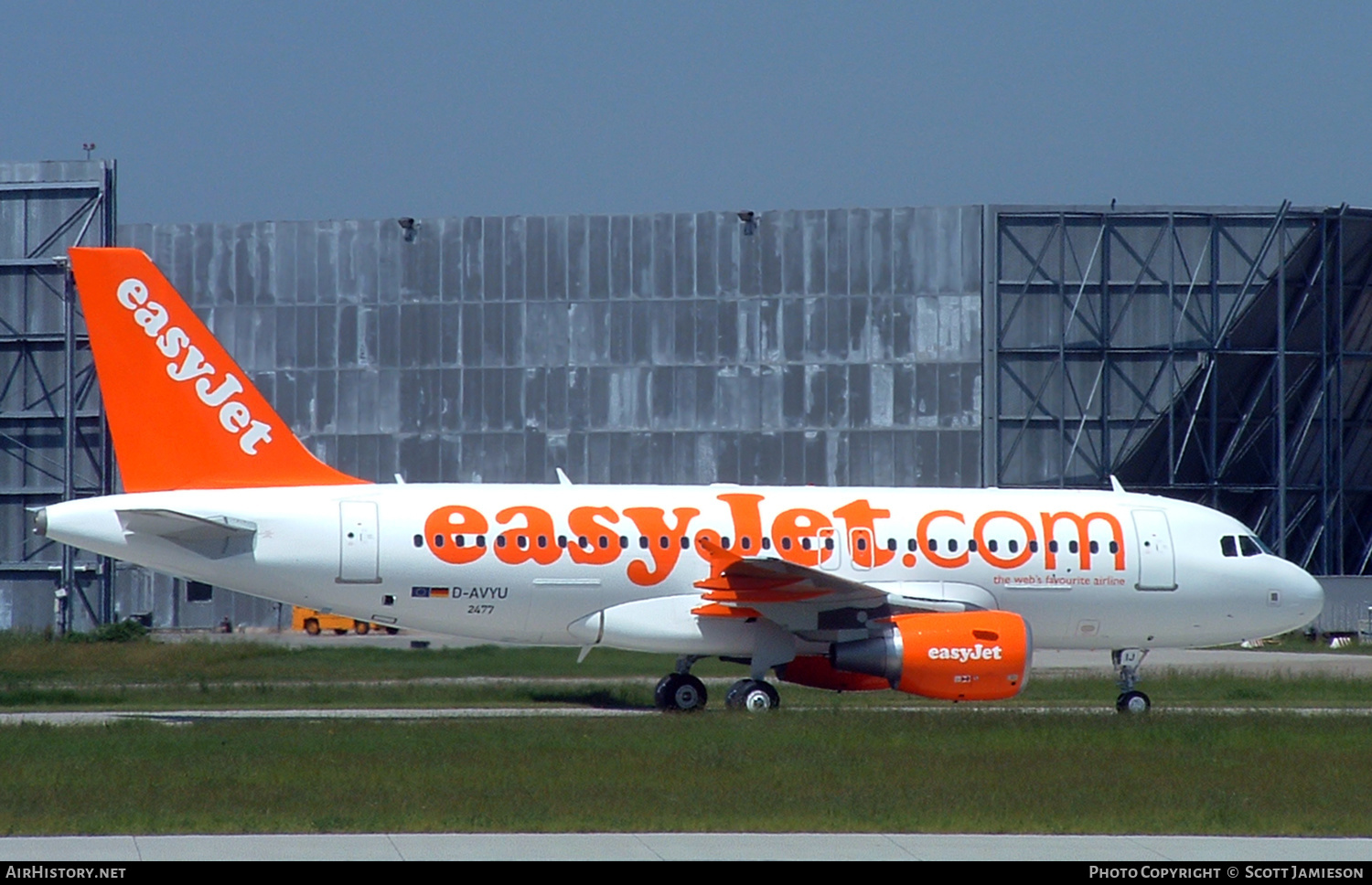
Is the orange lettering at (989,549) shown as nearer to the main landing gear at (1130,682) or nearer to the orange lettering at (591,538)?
the main landing gear at (1130,682)

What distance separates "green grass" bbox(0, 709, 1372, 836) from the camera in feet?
44.3

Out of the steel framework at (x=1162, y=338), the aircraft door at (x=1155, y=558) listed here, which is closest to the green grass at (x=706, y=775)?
the aircraft door at (x=1155, y=558)

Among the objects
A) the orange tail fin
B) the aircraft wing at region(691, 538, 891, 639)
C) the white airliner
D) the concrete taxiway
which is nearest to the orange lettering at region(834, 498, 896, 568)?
the white airliner

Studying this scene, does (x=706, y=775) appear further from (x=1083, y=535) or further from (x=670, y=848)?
(x=1083, y=535)

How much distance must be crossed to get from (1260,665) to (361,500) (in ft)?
70.0

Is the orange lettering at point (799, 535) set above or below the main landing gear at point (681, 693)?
above

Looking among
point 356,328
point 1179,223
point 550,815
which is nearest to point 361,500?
point 550,815

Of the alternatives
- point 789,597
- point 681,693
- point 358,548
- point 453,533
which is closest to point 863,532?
point 789,597

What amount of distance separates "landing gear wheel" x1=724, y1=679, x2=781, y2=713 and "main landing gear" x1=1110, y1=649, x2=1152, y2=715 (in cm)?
494

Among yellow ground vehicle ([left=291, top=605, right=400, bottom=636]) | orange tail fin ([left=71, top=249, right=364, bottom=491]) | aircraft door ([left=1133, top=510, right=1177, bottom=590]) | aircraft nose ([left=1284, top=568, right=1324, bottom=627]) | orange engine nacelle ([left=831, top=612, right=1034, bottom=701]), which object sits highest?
orange tail fin ([left=71, top=249, right=364, bottom=491])

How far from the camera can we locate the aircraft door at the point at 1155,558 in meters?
25.5

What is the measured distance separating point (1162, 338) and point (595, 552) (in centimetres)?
2725

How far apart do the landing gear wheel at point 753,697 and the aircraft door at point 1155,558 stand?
608cm

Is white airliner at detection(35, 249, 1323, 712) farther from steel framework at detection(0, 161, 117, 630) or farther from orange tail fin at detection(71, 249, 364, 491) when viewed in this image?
steel framework at detection(0, 161, 117, 630)
